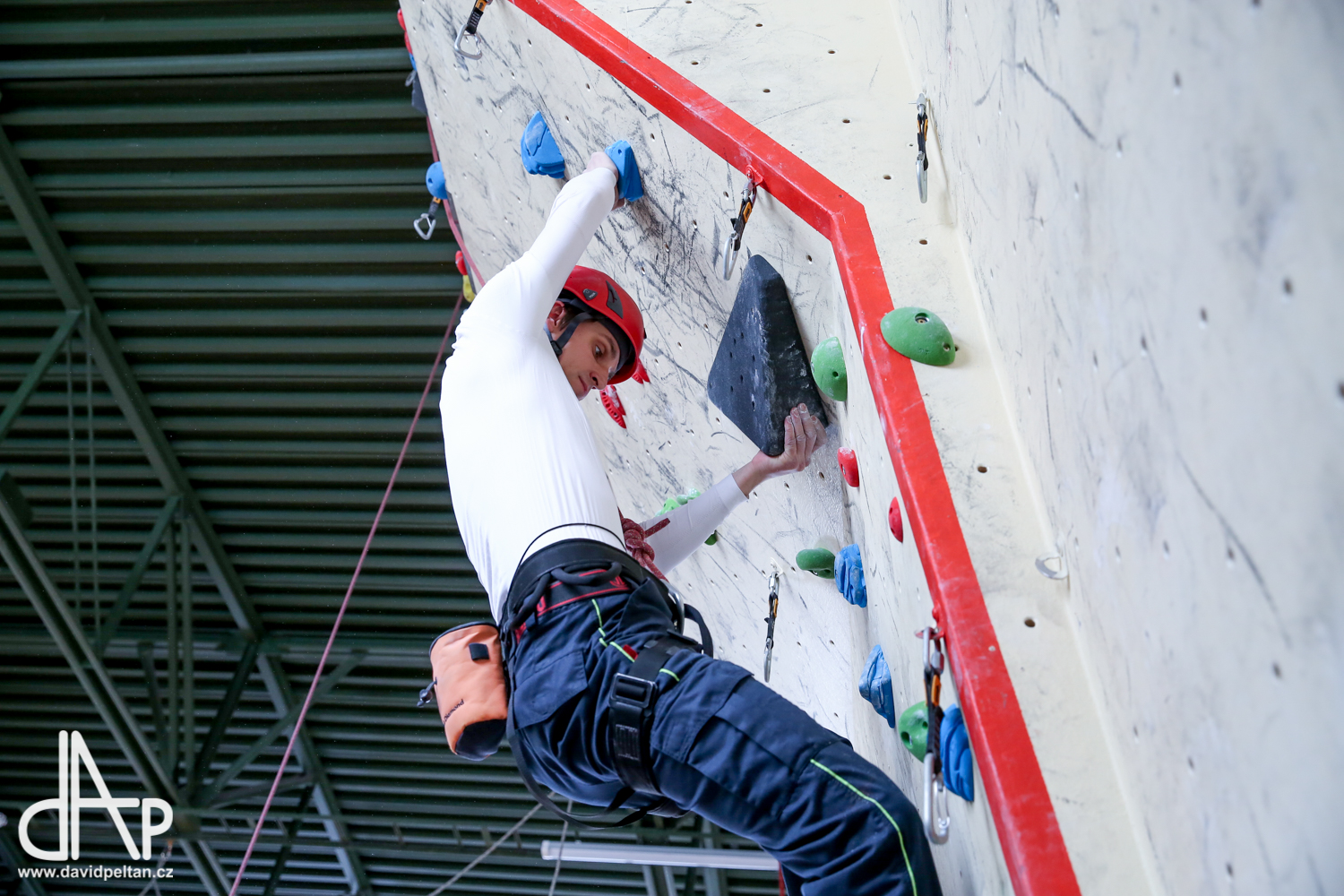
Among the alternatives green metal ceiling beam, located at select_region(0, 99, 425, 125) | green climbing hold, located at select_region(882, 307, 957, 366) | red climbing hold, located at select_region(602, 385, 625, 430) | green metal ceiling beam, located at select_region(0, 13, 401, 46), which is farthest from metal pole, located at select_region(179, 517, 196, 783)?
green climbing hold, located at select_region(882, 307, 957, 366)

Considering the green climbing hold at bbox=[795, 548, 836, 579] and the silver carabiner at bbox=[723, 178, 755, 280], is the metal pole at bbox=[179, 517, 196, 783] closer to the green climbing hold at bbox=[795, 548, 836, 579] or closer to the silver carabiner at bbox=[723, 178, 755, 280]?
the green climbing hold at bbox=[795, 548, 836, 579]

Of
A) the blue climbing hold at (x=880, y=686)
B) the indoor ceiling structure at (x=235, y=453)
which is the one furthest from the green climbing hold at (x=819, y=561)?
the indoor ceiling structure at (x=235, y=453)

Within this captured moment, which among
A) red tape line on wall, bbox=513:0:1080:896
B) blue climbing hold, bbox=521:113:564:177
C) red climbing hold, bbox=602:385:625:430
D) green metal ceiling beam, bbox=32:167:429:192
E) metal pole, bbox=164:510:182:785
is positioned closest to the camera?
red tape line on wall, bbox=513:0:1080:896

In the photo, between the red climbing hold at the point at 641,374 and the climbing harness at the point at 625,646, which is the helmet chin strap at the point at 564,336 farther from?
the climbing harness at the point at 625,646

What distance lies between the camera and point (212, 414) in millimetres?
6512


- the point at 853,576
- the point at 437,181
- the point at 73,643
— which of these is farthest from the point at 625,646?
the point at 73,643

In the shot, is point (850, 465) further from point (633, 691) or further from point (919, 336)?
point (633, 691)

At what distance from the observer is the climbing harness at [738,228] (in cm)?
211

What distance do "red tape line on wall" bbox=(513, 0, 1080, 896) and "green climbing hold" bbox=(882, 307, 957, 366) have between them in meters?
0.02

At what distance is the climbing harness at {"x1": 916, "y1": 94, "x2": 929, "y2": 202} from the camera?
6.46 feet

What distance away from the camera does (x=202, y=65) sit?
530 centimetres

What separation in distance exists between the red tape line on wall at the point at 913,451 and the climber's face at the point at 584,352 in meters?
0.55

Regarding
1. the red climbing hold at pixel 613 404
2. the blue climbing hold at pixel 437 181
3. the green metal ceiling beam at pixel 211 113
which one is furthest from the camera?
the green metal ceiling beam at pixel 211 113

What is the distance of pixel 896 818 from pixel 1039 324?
675 millimetres
